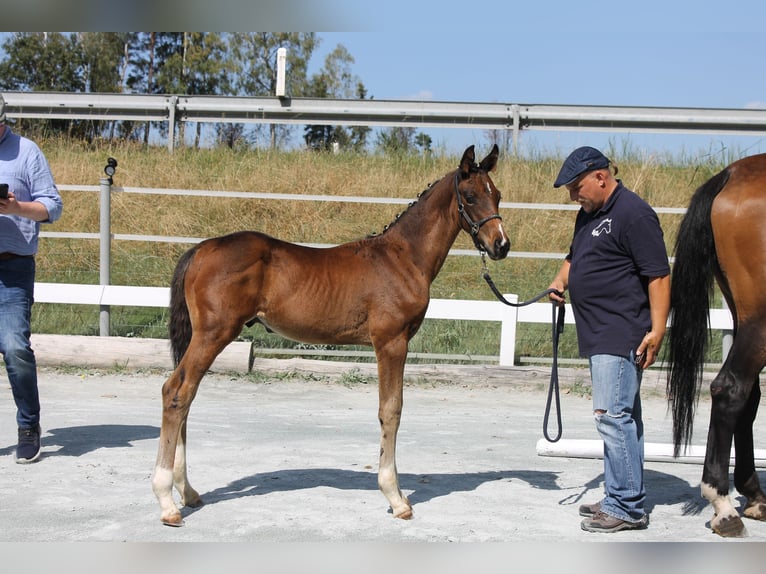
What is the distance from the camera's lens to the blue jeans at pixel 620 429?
13.5 feet

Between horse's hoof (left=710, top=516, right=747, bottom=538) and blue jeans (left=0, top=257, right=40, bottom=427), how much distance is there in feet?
14.3

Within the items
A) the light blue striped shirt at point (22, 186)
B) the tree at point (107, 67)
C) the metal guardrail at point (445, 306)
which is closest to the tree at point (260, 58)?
the tree at point (107, 67)

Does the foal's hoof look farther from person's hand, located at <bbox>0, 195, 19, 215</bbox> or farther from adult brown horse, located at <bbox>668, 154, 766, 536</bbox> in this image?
person's hand, located at <bbox>0, 195, 19, 215</bbox>

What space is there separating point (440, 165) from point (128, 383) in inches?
280

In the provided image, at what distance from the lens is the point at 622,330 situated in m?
4.11

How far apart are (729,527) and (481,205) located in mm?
2231

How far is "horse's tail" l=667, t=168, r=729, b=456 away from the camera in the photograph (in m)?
4.57

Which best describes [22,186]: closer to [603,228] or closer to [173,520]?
[173,520]

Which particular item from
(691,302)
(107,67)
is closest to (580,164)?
(691,302)

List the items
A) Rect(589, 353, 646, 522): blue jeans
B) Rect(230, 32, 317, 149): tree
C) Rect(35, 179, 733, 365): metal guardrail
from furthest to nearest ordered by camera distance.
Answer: Rect(230, 32, 317, 149): tree
Rect(35, 179, 733, 365): metal guardrail
Rect(589, 353, 646, 522): blue jeans

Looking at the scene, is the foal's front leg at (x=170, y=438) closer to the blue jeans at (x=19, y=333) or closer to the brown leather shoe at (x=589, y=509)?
the blue jeans at (x=19, y=333)

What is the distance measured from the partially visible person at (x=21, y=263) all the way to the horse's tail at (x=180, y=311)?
4.09ft

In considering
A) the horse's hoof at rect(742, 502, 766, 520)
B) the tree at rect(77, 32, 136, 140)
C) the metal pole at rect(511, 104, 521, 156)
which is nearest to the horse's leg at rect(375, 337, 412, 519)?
the horse's hoof at rect(742, 502, 766, 520)

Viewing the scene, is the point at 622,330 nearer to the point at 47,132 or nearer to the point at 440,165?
the point at 440,165
